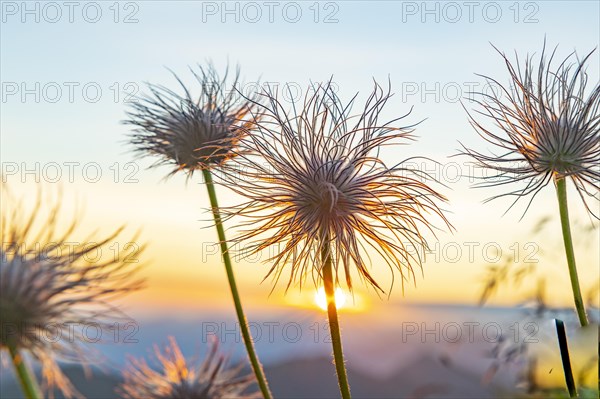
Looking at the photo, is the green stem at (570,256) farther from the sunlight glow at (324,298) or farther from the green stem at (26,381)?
the green stem at (26,381)

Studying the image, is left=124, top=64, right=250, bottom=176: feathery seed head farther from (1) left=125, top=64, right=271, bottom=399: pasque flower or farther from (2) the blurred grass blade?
(2) the blurred grass blade

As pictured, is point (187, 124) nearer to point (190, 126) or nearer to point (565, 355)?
point (190, 126)

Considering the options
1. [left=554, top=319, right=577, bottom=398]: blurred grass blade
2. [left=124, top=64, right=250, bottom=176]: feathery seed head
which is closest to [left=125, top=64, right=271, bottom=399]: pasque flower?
[left=124, top=64, right=250, bottom=176]: feathery seed head

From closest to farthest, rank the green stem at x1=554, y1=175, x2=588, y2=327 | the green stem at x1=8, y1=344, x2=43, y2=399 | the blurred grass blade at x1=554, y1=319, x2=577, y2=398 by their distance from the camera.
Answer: the blurred grass blade at x1=554, y1=319, x2=577, y2=398, the green stem at x1=8, y1=344, x2=43, y2=399, the green stem at x1=554, y1=175, x2=588, y2=327

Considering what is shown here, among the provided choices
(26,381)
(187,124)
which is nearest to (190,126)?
(187,124)

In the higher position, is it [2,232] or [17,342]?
[2,232]

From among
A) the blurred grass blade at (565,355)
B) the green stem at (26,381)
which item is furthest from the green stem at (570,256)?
the green stem at (26,381)

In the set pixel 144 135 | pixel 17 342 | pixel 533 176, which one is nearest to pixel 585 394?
pixel 17 342

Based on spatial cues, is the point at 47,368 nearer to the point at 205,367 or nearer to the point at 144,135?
the point at 205,367

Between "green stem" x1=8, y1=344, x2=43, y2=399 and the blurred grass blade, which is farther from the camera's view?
"green stem" x1=8, y1=344, x2=43, y2=399

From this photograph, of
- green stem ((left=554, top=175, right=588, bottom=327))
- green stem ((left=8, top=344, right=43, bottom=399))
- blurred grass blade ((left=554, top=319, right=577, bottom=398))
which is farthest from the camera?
green stem ((left=554, top=175, right=588, bottom=327))

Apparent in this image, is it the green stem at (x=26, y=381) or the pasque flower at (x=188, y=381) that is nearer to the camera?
the green stem at (x=26, y=381)
